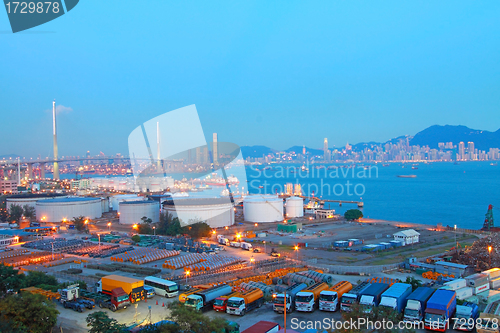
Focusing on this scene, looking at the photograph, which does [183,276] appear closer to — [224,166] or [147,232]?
[147,232]

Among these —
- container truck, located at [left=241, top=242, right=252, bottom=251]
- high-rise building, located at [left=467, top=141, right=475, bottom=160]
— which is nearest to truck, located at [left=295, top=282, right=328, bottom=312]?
container truck, located at [left=241, top=242, right=252, bottom=251]

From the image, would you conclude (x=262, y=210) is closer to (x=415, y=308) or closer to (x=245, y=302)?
(x=245, y=302)

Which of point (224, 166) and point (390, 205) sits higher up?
point (224, 166)

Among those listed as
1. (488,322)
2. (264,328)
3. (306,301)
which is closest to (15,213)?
(306,301)

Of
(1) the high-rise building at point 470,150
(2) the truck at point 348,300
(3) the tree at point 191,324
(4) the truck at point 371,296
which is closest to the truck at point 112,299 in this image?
(3) the tree at point 191,324

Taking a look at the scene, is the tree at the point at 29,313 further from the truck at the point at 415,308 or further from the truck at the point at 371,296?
the truck at the point at 415,308

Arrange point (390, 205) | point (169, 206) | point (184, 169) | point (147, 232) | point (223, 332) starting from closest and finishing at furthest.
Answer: point (223, 332) → point (147, 232) → point (169, 206) → point (390, 205) → point (184, 169)

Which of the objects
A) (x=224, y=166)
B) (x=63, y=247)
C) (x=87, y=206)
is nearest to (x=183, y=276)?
(x=63, y=247)
